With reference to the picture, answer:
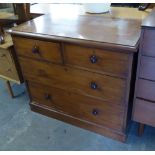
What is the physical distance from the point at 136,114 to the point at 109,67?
38 cm

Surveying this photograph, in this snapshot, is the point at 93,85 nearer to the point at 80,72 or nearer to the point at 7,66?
the point at 80,72

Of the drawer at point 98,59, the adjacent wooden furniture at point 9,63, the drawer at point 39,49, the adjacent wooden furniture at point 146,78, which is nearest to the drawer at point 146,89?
the adjacent wooden furniture at point 146,78

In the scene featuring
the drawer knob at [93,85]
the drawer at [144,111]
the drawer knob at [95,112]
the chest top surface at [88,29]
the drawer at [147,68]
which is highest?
the chest top surface at [88,29]

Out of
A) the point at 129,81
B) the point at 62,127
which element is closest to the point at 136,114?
the point at 129,81

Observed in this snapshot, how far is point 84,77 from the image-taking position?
1281mm

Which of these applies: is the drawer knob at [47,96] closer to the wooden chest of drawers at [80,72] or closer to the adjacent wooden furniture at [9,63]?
the wooden chest of drawers at [80,72]

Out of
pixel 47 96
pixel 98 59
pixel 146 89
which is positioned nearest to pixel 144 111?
pixel 146 89

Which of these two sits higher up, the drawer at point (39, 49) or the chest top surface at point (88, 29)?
the chest top surface at point (88, 29)

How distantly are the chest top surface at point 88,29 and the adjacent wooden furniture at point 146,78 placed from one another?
0.07 metres

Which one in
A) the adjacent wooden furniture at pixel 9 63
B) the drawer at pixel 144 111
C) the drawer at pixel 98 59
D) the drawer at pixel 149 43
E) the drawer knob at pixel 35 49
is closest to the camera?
the drawer at pixel 149 43

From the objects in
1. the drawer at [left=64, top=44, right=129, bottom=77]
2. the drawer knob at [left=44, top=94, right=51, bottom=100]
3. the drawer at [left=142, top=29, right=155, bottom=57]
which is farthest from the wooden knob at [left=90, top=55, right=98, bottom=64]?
the drawer knob at [left=44, top=94, right=51, bottom=100]

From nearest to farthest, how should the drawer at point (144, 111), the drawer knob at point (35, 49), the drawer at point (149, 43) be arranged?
1. the drawer at point (149, 43)
2. the drawer at point (144, 111)
3. the drawer knob at point (35, 49)

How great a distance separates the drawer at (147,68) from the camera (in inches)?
40.6

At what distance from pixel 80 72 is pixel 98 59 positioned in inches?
7.0
